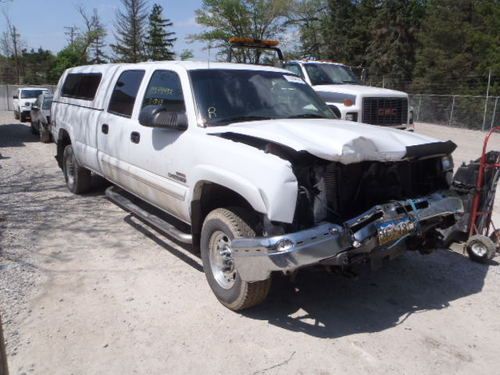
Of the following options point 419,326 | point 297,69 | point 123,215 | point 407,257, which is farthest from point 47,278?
point 297,69

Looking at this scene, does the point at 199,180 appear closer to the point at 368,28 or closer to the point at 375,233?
the point at 375,233

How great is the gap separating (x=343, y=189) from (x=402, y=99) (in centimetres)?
825

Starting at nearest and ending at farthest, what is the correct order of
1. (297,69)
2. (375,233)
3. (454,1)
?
(375,233) → (297,69) → (454,1)

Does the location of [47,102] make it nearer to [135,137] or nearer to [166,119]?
[135,137]

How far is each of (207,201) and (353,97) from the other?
7.09m

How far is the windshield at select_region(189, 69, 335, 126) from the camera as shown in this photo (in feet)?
14.8

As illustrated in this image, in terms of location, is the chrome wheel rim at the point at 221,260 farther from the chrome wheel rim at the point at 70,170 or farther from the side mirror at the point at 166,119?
the chrome wheel rim at the point at 70,170

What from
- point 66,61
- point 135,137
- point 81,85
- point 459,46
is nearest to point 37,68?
point 66,61

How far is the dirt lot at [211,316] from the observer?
133 inches

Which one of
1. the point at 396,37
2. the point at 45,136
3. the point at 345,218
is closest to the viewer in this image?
the point at 345,218

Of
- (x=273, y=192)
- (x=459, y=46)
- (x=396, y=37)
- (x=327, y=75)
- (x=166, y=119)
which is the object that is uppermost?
(x=396, y=37)

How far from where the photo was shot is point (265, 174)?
342 centimetres

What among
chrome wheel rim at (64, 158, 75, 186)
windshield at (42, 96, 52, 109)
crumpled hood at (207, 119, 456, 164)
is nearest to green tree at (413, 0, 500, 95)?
windshield at (42, 96, 52, 109)

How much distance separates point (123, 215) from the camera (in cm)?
685
